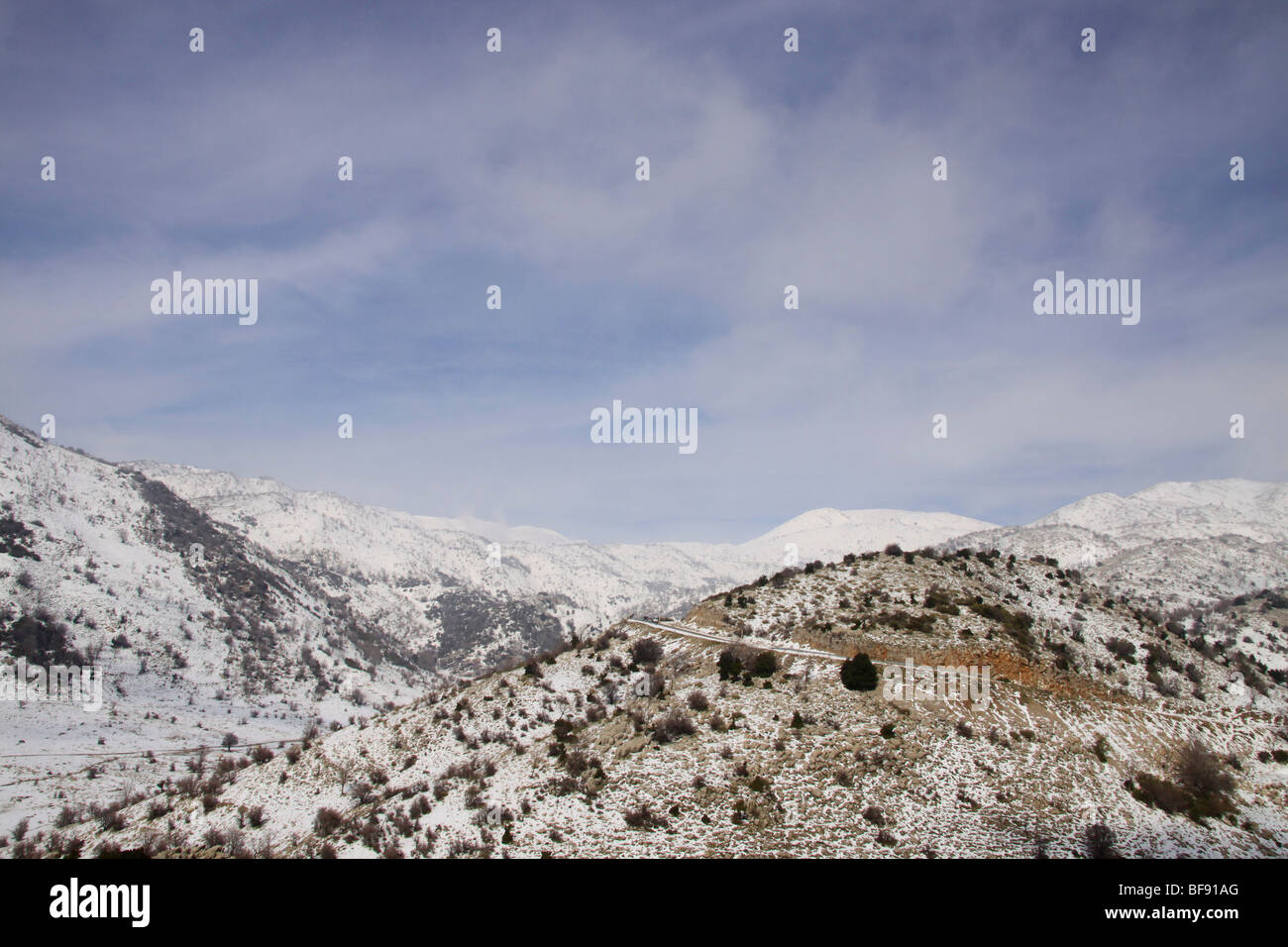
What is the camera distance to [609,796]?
27703 mm

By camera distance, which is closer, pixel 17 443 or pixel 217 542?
pixel 17 443

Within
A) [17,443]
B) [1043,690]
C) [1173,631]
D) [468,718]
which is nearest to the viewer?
[1043,690]

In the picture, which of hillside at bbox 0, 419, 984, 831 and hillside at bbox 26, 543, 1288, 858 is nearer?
hillside at bbox 26, 543, 1288, 858

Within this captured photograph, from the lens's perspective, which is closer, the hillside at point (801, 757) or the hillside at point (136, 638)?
the hillside at point (801, 757)

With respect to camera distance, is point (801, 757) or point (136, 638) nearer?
point (801, 757)

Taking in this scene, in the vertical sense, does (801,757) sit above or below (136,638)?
above
